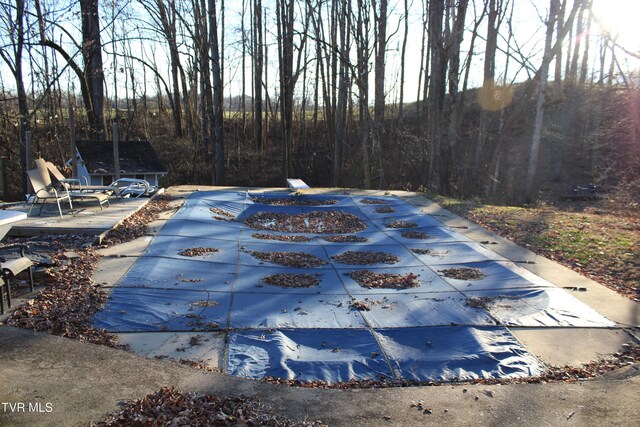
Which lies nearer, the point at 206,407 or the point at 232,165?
the point at 206,407

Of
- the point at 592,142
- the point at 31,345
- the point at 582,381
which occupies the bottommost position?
the point at 582,381

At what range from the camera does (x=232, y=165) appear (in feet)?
76.8

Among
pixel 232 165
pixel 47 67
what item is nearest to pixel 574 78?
pixel 232 165

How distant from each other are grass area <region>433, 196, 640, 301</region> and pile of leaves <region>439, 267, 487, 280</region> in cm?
151

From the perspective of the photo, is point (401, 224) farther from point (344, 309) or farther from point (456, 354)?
point (456, 354)

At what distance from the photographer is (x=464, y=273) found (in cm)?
637

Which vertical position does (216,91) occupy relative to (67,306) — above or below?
above

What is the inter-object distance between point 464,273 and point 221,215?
17.3 ft

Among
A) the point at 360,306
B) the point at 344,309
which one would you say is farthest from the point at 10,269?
the point at 360,306

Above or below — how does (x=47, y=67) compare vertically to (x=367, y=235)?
above

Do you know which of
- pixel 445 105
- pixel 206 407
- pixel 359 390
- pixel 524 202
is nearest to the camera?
pixel 206 407

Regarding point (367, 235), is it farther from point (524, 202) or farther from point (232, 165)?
point (232, 165)

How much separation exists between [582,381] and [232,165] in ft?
69.2

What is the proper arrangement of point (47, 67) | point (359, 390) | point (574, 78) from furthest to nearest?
point (574, 78)
point (47, 67)
point (359, 390)
